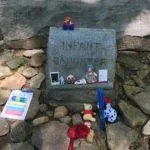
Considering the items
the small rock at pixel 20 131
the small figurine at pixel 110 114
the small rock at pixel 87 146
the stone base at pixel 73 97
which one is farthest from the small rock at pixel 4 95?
the small figurine at pixel 110 114

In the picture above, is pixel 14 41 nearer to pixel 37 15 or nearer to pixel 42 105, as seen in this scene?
pixel 37 15

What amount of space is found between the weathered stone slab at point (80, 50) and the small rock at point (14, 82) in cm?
64

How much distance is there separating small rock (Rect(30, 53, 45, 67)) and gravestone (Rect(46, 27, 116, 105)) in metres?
0.72

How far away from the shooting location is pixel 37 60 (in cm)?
510

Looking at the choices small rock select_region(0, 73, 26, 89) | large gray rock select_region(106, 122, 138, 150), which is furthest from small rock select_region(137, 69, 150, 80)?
small rock select_region(0, 73, 26, 89)

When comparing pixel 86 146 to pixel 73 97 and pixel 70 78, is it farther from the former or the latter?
pixel 70 78

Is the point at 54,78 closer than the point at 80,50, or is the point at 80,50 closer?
the point at 80,50

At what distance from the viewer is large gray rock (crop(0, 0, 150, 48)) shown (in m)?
5.43

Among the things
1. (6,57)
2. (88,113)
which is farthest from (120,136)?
(6,57)

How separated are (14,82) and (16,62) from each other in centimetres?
40

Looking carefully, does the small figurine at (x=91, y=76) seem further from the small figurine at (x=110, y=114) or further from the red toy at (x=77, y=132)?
the red toy at (x=77, y=132)

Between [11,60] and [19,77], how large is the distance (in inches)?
15.5

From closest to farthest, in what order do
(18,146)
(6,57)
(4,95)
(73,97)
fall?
(18,146) < (73,97) < (4,95) < (6,57)

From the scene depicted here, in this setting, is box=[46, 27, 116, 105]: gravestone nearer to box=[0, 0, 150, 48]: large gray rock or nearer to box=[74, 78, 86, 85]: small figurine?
box=[74, 78, 86, 85]: small figurine
